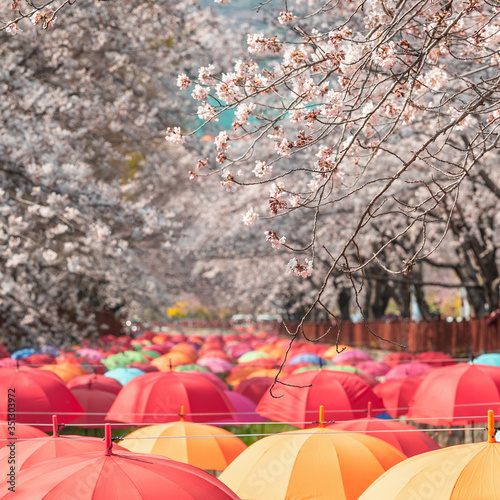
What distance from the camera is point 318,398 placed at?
12.1 metres

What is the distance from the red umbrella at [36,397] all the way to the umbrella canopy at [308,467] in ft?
15.7

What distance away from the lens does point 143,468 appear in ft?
15.9

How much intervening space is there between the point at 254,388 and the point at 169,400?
3.18 metres

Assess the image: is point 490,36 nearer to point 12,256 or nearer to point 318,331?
point 12,256

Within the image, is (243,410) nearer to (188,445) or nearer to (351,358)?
(188,445)

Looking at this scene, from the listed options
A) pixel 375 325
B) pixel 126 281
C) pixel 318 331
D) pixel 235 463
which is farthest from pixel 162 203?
pixel 235 463

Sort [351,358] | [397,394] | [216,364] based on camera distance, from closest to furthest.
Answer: [397,394] → [351,358] → [216,364]

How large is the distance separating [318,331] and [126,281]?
24.8 m

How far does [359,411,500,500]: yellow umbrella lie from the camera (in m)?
5.07

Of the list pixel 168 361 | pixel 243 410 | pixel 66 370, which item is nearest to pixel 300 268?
pixel 243 410

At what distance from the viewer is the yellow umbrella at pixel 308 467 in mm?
6879

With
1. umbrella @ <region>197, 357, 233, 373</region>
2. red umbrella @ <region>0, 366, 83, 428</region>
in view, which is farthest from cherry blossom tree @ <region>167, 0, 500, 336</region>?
umbrella @ <region>197, 357, 233, 373</region>

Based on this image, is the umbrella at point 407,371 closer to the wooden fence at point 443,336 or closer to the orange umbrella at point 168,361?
the wooden fence at point 443,336

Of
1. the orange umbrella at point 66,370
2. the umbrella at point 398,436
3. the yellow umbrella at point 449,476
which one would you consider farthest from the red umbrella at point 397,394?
the yellow umbrella at point 449,476
